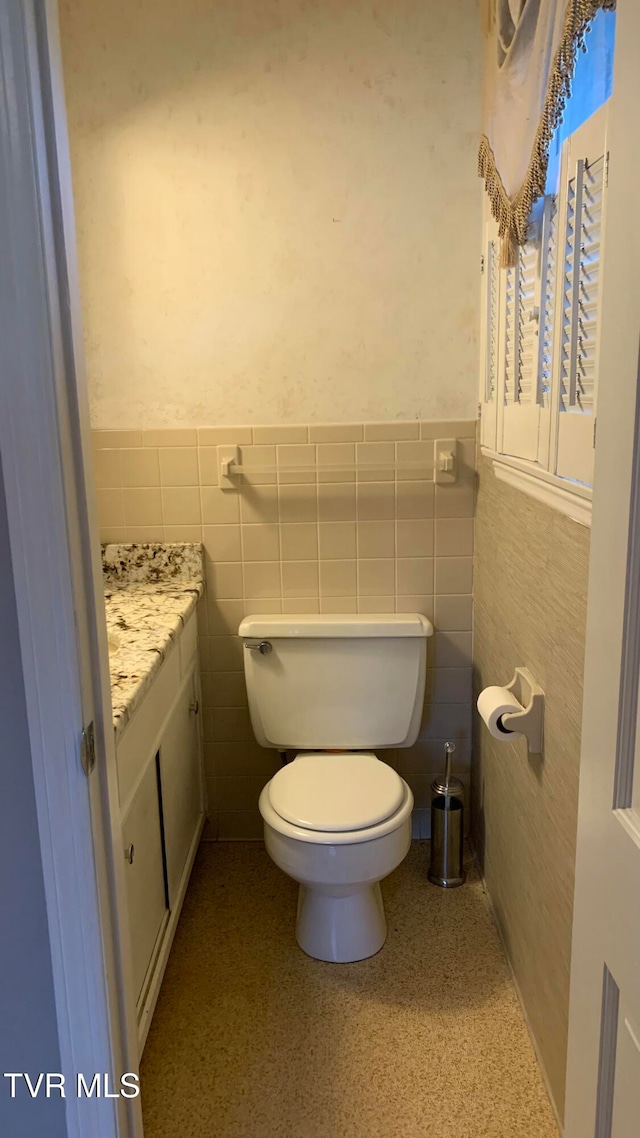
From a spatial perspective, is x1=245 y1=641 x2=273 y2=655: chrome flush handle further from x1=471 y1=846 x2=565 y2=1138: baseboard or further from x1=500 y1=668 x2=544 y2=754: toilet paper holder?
x1=471 y1=846 x2=565 y2=1138: baseboard

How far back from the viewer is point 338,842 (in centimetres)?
177

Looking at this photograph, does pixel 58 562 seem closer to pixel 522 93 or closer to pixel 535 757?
pixel 535 757

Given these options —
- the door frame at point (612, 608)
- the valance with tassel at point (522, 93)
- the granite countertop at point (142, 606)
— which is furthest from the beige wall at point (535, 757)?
the granite countertop at point (142, 606)

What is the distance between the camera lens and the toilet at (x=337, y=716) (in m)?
1.95

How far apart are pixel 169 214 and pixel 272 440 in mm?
666

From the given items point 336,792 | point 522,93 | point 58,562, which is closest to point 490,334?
point 522,93

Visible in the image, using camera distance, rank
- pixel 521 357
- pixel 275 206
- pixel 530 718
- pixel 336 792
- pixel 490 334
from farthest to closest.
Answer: pixel 275 206 → pixel 490 334 → pixel 336 792 → pixel 521 357 → pixel 530 718

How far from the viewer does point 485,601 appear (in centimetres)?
218

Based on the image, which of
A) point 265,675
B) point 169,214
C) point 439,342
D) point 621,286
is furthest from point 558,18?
point 265,675

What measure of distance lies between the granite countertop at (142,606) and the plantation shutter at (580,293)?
869 mm

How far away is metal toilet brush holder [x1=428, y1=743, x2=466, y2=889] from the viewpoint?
2217 millimetres

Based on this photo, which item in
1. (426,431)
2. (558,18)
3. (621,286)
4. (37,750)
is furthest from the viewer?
(426,431)

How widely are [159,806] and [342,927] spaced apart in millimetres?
562

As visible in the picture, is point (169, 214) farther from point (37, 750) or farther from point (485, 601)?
point (37, 750)
